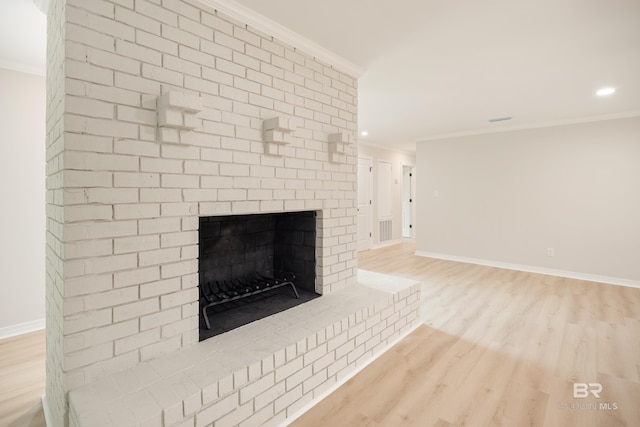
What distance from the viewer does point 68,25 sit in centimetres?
127

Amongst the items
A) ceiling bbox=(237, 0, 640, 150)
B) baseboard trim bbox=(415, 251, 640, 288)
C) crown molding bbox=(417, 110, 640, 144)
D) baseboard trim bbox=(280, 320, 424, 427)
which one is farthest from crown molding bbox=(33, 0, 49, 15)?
baseboard trim bbox=(415, 251, 640, 288)

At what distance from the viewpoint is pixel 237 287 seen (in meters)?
2.30

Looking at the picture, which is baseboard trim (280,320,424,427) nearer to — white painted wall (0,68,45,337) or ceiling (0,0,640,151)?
ceiling (0,0,640,151)

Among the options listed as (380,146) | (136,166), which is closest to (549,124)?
(380,146)

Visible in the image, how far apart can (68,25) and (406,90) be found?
296 centimetres

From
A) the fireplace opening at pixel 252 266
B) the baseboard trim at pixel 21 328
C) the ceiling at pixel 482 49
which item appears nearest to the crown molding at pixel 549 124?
the ceiling at pixel 482 49

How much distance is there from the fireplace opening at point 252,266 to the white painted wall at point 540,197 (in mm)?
4212

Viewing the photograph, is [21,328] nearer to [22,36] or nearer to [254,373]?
[22,36]

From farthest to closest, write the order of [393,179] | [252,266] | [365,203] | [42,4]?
[393,179]
[365,203]
[252,266]
[42,4]

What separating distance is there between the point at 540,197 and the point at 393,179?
128 inches

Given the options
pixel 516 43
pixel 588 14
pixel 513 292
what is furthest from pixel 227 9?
pixel 513 292

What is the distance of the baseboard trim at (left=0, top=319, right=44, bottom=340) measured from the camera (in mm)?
2658

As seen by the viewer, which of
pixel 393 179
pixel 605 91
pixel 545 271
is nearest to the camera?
pixel 605 91

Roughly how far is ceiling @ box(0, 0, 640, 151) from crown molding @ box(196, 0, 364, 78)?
39mm
